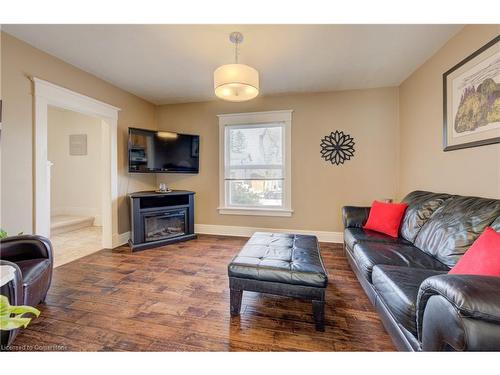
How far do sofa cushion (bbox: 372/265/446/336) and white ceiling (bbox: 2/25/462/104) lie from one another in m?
2.08

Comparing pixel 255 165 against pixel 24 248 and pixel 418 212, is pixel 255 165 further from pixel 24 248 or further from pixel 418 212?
pixel 24 248

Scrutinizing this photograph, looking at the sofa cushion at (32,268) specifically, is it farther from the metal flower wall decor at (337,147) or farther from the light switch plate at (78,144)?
the light switch plate at (78,144)

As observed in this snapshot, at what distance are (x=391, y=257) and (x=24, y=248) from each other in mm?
2934

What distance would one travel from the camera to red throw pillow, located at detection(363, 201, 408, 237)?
7.54 feet

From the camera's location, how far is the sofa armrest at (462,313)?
0.71 metres

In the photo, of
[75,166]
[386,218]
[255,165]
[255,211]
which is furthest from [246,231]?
[75,166]

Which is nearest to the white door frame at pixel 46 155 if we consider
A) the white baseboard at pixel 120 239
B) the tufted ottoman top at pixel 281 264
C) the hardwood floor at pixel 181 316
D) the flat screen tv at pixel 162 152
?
the white baseboard at pixel 120 239

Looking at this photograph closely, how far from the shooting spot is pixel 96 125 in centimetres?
461

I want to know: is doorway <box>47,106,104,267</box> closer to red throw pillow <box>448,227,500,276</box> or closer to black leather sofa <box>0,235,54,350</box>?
black leather sofa <box>0,235,54,350</box>

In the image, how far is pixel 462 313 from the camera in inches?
29.0

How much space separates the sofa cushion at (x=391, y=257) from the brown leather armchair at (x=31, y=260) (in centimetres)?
247

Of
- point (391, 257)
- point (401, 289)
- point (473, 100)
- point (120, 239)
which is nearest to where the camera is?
point (401, 289)

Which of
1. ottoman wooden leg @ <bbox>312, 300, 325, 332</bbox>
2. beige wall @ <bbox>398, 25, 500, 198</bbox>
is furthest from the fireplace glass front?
beige wall @ <bbox>398, 25, 500, 198</bbox>
